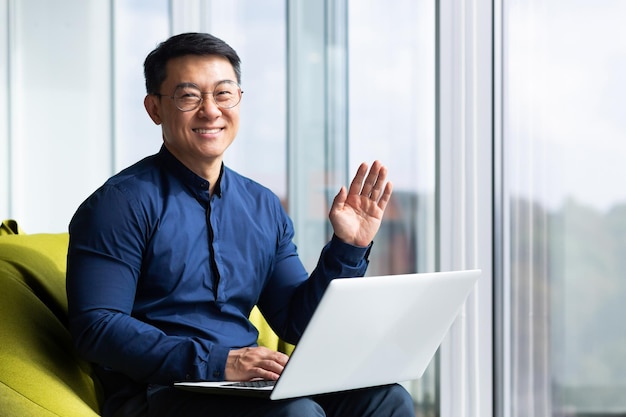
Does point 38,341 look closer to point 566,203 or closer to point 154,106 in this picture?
point 154,106

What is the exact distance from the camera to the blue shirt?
1.55m

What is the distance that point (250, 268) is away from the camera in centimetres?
183

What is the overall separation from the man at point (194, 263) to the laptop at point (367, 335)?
56mm

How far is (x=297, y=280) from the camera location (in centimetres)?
194

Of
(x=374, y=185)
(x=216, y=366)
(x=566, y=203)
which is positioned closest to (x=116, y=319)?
(x=216, y=366)

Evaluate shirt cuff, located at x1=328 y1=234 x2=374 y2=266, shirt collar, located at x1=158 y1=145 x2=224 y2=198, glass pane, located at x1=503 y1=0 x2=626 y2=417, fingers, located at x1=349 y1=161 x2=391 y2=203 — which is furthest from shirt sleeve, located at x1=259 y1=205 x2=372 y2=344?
glass pane, located at x1=503 y1=0 x2=626 y2=417

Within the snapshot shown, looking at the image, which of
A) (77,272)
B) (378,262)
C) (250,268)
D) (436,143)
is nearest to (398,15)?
(436,143)

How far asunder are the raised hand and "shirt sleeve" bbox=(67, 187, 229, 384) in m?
0.37

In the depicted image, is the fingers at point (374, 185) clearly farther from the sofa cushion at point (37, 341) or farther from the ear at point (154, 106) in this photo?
the sofa cushion at point (37, 341)

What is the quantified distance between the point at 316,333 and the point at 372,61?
1.66 metres

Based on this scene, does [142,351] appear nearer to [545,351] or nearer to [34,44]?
[545,351]

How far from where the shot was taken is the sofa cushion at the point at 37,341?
155 cm

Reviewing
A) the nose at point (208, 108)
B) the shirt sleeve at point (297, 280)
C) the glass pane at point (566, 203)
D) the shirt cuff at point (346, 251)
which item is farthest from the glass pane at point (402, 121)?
the nose at point (208, 108)

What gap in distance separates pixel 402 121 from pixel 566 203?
2.09 feet
